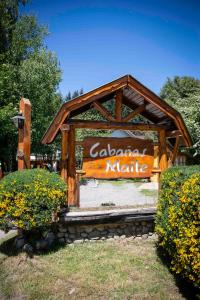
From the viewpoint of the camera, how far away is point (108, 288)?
5.37 metres

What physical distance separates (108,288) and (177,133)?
15.2 feet

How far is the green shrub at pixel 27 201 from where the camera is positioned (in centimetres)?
618

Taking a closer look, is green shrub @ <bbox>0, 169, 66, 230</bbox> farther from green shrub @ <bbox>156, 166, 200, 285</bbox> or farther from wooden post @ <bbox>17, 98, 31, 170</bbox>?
green shrub @ <bbox>156, 166, 200, 285</bbox>

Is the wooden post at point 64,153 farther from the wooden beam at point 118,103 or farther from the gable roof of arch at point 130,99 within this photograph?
the wooden beam at point 118,103

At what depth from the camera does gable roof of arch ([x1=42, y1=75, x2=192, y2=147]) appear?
23.6 ft

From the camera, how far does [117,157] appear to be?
7535mm

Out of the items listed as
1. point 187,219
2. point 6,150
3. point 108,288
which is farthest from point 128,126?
point 6,150

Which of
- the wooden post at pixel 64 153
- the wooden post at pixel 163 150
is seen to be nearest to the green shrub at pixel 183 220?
the wooden post at pixel 163 150

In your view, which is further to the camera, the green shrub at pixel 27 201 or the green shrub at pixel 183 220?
the green shrub at pixel 27 201

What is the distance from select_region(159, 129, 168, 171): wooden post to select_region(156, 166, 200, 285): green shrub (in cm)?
226

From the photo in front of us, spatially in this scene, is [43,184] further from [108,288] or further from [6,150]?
[6,150]

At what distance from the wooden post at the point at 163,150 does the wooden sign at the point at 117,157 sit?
54 centimetres

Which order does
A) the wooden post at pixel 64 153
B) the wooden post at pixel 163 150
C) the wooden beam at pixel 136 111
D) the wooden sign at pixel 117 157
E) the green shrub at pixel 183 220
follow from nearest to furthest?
the green shrub at pixel 183 220
the wooden sign at pixel 117 157
the wooden post at pixel 64 153
the wooden beam at pixel 136 111
the wooden post at pixel 163 150

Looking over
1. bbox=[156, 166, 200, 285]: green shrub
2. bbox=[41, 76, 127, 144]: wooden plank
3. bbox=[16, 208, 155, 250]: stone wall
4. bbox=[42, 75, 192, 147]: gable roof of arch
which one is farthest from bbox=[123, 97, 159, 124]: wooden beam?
bbox=[156, 166, 200, 285]: green shrub
